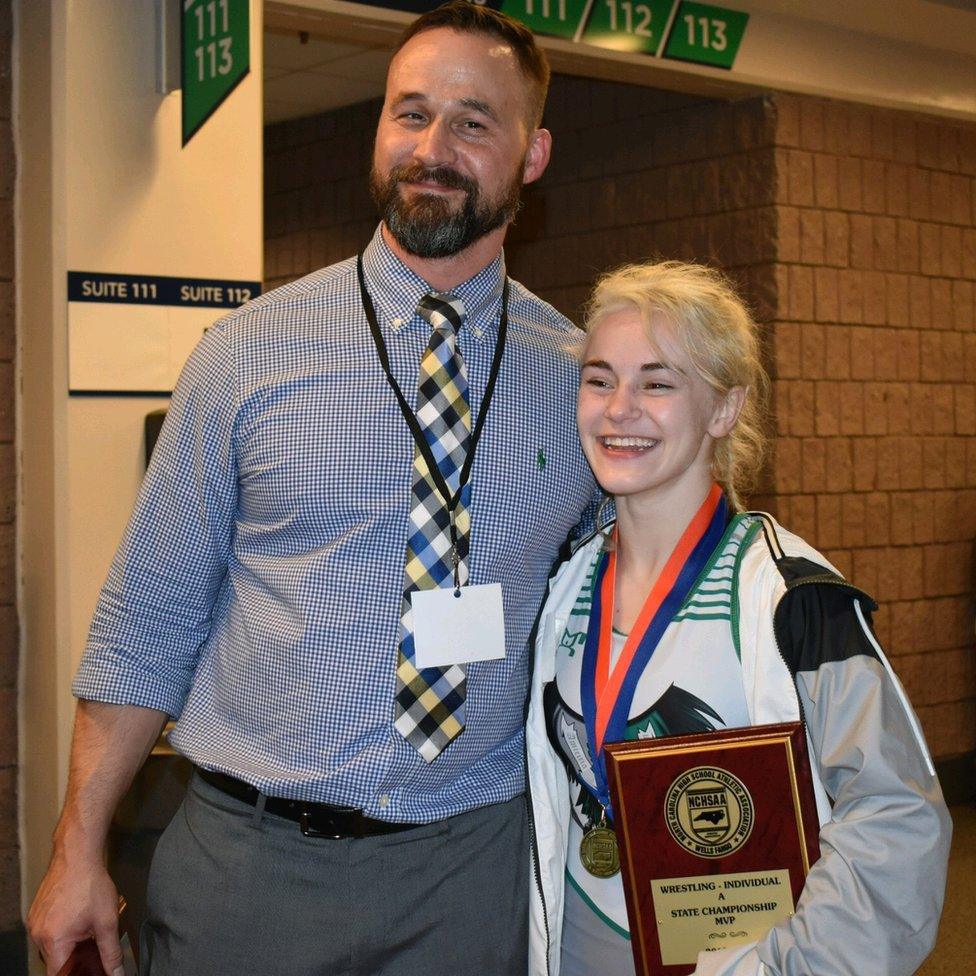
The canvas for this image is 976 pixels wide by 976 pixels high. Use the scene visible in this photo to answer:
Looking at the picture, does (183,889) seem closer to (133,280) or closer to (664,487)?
(664,487)

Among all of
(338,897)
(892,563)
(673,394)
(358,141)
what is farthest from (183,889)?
(358,141)

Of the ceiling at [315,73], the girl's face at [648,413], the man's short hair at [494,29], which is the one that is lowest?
the girl's face at [648,413]

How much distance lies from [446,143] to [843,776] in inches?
42.6

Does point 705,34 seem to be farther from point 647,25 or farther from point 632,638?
point 632,638

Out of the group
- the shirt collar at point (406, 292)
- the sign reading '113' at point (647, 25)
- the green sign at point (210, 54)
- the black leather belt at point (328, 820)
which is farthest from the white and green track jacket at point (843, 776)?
the sign reading '113' at point (647, 25)

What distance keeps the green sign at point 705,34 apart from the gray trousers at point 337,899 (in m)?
3.73

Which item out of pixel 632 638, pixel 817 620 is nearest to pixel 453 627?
pixel 632 638

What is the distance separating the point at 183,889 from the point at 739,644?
87cm

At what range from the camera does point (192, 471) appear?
1.84 metres

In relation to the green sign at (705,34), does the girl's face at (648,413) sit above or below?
below

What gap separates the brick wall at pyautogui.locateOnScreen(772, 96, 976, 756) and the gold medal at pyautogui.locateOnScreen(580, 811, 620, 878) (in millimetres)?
3620

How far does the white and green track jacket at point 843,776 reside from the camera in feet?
4.56

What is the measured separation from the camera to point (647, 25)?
4684mm

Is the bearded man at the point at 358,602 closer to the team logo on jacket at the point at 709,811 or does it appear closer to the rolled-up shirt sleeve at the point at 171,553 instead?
the rolled-up shirt sleeve at the point at 171,553
